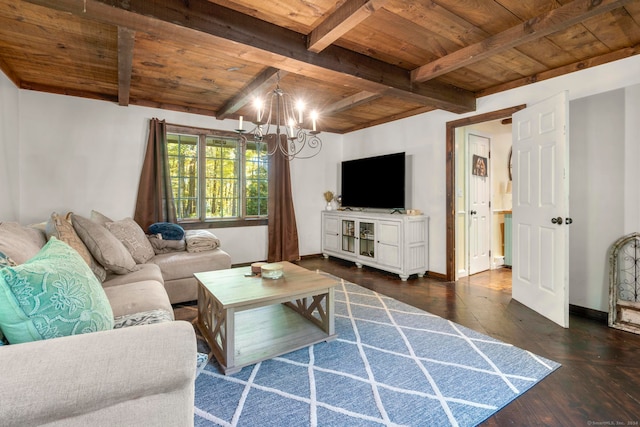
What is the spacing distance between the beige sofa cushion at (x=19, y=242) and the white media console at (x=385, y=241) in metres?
3.50

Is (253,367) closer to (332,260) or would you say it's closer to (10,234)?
(10,234)

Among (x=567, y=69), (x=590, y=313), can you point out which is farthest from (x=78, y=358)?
(x=567, y=69)

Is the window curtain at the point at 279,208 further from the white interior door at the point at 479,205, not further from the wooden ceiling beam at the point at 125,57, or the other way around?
the white interior door at the point at 479,205

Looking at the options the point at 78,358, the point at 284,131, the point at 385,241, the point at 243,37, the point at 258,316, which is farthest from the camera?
the point at 284,131

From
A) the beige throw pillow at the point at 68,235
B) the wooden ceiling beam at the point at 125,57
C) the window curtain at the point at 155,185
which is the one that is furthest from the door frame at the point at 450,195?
the beige throw pillow at the point at 68,235

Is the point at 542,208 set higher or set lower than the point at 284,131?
lower

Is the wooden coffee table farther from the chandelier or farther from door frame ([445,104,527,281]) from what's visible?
door frame ([445,104,527,281])

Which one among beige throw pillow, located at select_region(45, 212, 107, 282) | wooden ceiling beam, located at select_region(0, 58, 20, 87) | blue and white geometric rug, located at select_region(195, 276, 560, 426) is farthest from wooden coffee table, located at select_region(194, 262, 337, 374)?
wooden ceiling beam, located at select_region(0, 58, 20, 87)

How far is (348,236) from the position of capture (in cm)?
493

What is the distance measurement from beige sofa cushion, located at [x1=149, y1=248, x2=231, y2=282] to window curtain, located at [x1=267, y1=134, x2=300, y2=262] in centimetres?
154

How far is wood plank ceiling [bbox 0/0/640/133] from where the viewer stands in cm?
192

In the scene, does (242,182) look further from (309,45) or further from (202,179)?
(309,45)

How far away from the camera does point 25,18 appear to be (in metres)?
2.10

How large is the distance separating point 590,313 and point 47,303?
379 centimetres
